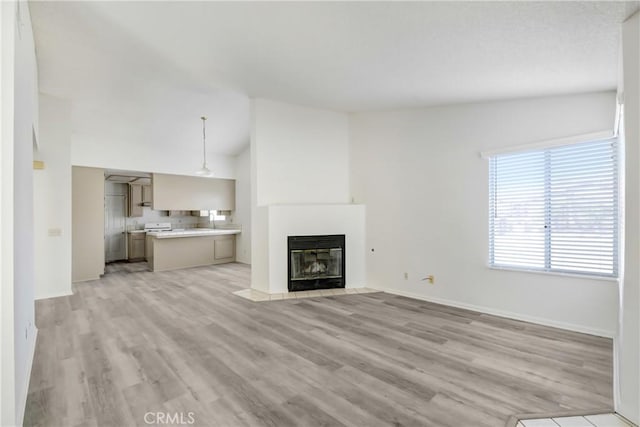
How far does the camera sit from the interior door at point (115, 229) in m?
7.78

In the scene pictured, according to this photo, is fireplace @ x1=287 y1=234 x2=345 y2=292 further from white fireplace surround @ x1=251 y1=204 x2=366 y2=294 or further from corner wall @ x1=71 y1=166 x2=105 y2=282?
corner wall @ x1=71 y1=166 x2=105 y2=282

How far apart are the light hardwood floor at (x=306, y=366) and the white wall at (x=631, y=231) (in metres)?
0.24

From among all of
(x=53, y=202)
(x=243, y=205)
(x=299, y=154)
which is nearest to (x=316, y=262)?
(x=299, y=154)

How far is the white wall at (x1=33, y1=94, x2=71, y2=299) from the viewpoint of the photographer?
14.6ft

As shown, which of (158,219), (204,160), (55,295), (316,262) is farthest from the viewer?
(158,219)

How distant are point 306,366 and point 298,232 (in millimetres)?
2515

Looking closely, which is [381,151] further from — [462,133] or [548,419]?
[548,419]

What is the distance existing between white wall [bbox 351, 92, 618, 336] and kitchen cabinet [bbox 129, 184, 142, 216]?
609cm

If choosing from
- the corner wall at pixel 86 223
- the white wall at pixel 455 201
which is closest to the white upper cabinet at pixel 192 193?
the corner wall at pixel 86 223

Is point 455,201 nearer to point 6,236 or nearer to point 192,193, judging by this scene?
point 6,236

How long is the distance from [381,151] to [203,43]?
9.70ft

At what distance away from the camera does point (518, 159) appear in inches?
142

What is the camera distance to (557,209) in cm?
334

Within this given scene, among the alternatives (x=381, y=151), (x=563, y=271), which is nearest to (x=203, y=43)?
(x=381, y=151)
